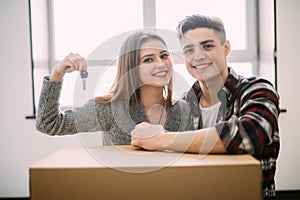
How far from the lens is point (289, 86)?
2.24m

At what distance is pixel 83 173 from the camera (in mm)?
558

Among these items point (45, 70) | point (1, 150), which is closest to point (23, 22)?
point (45, 70)

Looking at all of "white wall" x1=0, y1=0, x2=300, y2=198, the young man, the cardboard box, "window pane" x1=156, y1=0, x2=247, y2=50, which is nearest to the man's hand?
the young man

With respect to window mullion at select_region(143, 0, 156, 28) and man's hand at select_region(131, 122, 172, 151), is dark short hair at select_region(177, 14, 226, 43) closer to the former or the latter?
man's hand at select_region(131, 122, 172, 151)

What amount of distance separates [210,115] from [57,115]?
1.38 ft

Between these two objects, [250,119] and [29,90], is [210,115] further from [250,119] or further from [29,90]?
[29,90]

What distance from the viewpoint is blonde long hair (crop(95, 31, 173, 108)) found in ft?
3.01

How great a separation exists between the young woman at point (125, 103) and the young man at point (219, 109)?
0.08 metres

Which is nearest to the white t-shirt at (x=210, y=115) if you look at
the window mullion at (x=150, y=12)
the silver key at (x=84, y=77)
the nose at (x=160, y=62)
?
the nose at (x=160, y=62)

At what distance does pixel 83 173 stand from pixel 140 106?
39 centimetres

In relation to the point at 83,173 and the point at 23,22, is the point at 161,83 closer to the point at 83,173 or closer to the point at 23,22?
the point at 83,173

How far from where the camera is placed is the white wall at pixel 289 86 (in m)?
2.23

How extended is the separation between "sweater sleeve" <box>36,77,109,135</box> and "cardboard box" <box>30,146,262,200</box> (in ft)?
1.15

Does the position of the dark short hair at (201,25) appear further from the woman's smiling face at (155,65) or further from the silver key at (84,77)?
the silver key at (84,77)
